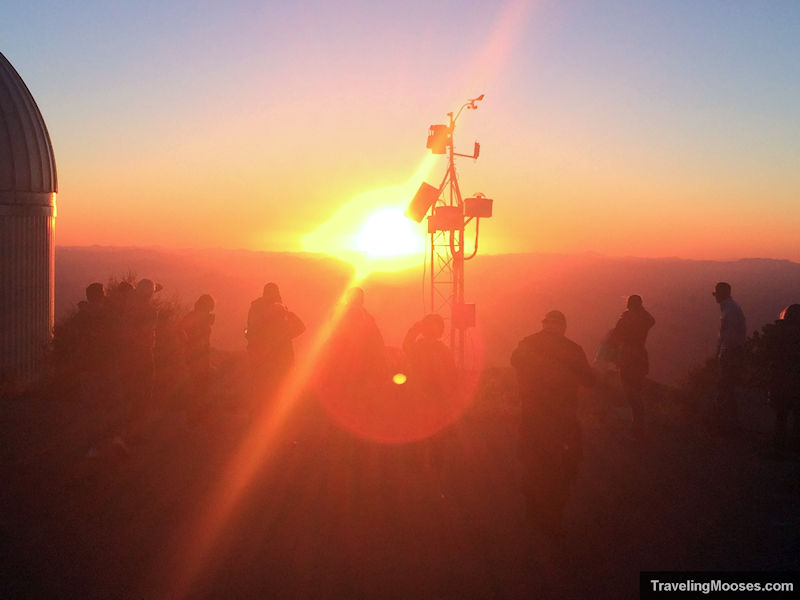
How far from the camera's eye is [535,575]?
194 inches

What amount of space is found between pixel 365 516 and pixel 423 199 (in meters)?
11.5

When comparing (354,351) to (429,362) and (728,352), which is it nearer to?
(429,362)

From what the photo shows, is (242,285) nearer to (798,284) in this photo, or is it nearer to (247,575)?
(798,284)

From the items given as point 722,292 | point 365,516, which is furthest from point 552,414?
point 722,292

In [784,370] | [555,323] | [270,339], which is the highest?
[555,323]

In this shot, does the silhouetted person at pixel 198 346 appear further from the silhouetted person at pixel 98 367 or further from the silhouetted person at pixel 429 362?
the silhouetted person at pixel 429 362

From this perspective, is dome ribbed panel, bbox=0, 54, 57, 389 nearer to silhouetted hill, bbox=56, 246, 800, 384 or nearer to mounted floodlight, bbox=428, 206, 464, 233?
mounted floodlight, bbox=428, 206, 464, 233

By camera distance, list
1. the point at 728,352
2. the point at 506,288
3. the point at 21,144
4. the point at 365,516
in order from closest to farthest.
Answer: the point at 365,516 < the point at 728,352 < the point at 21,144 < the point at 506,288

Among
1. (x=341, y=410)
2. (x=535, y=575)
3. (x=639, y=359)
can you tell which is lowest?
(x=535, y=575)

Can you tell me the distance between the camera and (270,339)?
7.80 metres

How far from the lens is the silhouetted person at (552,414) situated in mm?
5520

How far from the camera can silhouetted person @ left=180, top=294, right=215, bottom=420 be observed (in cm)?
859

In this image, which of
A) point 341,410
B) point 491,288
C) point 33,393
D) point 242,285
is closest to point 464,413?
point 341,410

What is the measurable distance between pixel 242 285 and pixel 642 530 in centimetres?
9774
